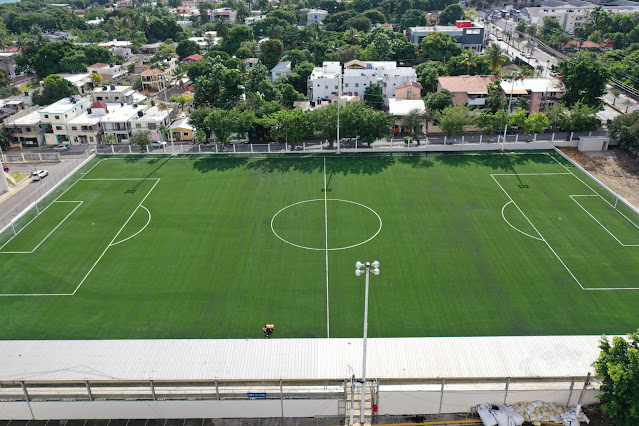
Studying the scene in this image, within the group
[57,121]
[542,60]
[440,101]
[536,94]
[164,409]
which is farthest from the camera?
[542,60]

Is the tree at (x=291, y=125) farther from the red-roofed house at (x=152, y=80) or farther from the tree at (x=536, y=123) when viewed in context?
the red-roofed house at (x=152, y=80)

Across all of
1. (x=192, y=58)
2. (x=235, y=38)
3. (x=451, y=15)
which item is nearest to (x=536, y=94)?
(x=192, y=58)

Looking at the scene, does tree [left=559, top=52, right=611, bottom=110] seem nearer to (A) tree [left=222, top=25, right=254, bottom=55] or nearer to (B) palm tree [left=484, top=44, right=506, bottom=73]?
(B) palm tree [left=484, top=44, right=506, bottom=73]

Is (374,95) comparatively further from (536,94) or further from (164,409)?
(164,409)

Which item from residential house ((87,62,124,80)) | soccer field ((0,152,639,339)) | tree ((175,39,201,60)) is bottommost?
soccer field ((0,152,639,339))

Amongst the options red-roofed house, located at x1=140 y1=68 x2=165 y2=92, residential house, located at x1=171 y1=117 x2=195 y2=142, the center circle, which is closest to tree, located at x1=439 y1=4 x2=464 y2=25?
red-roofed house, located at x1=140 y1=68 x2=165 y2=92

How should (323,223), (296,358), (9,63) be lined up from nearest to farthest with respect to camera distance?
(296,358) → (323,223) → (9,63)
